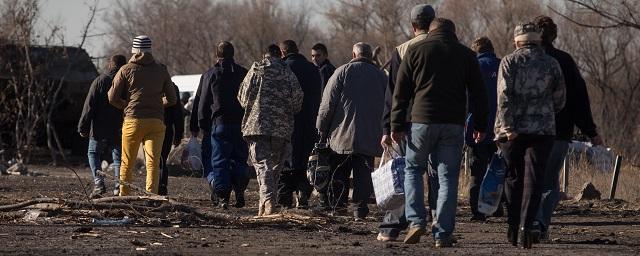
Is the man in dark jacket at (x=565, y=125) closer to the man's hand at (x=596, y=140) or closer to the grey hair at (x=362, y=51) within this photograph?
the man's hand at (x=596, y=140)

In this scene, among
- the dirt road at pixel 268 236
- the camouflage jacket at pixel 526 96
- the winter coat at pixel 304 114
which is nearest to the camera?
the dirt road at pixel 268 236

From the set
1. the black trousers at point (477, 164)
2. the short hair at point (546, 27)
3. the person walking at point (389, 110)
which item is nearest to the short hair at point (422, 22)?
the person walking at point (389, 110)

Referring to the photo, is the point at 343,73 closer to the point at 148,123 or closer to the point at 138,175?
the point at 148,123

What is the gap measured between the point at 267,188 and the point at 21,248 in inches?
145

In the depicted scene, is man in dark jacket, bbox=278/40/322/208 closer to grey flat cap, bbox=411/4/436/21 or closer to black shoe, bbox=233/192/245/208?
black shoe, bbox=233/192/245/208

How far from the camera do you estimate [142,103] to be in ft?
48.6

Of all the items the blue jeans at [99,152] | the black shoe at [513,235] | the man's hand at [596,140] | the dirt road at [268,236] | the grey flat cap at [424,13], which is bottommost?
the dirt road at [268,236]

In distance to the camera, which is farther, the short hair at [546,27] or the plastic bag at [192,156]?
the plastic bag at [192,156]

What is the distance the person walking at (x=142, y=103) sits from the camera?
48.6 ft

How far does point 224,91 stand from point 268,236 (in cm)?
368

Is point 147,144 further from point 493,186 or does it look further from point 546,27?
point 546,27

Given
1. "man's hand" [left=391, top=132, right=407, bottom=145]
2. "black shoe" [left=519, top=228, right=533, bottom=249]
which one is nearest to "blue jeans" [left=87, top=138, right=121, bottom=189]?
"man's hand" [left=391, top=132, right=407, bottom=145]

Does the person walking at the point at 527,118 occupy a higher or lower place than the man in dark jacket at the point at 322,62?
lower

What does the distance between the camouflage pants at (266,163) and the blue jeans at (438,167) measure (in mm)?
2831
